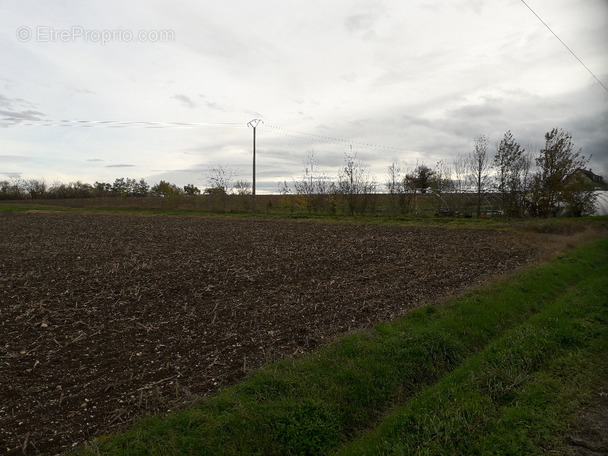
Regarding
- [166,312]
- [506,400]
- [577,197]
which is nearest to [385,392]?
[506,400]

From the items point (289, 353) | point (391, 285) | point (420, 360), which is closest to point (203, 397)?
point (289, 353)

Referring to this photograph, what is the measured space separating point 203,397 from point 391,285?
21.4 feet

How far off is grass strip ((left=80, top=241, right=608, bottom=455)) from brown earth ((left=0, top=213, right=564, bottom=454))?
463 millimetres

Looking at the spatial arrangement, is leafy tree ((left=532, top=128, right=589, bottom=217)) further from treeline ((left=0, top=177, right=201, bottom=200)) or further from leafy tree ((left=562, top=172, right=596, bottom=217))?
treeline ((left=0, top=177, right=201, bottom=200))

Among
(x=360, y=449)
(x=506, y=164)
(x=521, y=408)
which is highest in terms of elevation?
(x=506, y=164)

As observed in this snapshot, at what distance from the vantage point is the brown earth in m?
4.39

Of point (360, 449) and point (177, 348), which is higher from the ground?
point (177, 348)

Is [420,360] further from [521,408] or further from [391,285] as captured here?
[391,285]

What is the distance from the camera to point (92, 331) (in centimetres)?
649

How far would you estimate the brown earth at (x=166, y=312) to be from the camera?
4387 millimetres

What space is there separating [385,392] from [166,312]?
4.70 meters

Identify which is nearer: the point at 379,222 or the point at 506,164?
the point at 379,222

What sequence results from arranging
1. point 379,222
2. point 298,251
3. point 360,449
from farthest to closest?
point 379,222 < point 298,251 < point 360,449

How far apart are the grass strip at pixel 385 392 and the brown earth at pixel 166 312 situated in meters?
0.46
